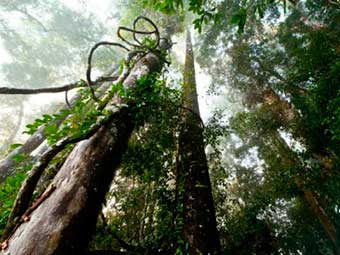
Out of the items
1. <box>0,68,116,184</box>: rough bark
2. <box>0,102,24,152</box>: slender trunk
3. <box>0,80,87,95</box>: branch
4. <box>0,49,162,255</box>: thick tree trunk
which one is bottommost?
<box>0,49,162,255</box>: thick tree trunk

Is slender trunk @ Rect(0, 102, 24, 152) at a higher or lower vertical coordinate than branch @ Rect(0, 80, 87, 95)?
higher

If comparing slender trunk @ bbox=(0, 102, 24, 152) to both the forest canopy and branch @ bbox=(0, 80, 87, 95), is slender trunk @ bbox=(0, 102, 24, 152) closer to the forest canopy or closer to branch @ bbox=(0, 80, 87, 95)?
the forest canopy

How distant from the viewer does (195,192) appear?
359 cm

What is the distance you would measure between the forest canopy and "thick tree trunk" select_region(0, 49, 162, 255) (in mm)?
10

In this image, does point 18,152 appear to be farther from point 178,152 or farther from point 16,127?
point 16,127

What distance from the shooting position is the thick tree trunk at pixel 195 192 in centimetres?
291

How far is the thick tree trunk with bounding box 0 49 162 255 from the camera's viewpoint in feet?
5.44

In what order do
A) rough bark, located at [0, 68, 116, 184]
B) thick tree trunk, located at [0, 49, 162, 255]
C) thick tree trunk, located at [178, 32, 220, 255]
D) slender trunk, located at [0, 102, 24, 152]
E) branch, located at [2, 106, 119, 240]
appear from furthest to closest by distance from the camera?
slender trunk, located at [0, 102, 24, 152] → rough bark, located at [0, 68, 116, 184] → thick tree trunk, located at [178, 32, 220, 255] → branch, located at [2, 106, 119, 240] → thick tree trunk, located at [0, 49, 162, 255]

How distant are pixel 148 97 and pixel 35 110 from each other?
20.6m

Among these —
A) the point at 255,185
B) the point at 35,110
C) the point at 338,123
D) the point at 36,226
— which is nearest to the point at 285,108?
the point at 255,185

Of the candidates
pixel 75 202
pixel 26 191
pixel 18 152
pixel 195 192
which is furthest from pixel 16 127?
pixel 75 202

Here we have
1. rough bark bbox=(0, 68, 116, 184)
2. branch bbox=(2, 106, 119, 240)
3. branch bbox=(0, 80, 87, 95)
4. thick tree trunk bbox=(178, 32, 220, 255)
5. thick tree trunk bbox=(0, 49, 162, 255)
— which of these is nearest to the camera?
thick tree trunk bbox=(0, 49, 162, 255)

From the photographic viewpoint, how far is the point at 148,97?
3775 millimetres

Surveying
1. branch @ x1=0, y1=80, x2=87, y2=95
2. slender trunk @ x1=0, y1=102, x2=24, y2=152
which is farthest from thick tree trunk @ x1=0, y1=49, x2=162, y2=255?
slender trunk @ x1=0, y1=102, x2=24, y2=152
